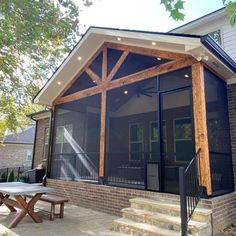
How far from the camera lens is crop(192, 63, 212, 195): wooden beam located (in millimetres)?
4434

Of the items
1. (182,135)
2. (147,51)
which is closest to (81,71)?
(147,51)

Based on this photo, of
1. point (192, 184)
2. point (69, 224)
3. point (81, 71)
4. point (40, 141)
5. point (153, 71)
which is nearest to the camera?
point (192, 184)

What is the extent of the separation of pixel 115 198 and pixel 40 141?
27.1ft

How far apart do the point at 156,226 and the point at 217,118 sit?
10.5ft

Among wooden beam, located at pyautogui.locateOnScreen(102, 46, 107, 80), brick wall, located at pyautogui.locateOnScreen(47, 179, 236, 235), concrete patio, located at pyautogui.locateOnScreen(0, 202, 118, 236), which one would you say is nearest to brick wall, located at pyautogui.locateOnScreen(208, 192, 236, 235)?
brick wall, located at pyautogui.locateOnScreen(47, 179, 236, 235)

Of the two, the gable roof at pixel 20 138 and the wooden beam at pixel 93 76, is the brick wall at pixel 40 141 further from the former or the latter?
the gable roof at pixel 20 138

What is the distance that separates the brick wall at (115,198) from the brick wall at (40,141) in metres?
4.56

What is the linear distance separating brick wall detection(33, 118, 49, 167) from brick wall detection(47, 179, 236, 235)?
15.0 feet

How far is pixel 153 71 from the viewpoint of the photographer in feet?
19.4

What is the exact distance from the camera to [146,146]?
9.41 m

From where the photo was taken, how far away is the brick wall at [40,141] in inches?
500

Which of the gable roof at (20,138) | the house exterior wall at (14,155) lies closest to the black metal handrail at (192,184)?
the gable roof at (20,138)

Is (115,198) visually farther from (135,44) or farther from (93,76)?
(135,44)

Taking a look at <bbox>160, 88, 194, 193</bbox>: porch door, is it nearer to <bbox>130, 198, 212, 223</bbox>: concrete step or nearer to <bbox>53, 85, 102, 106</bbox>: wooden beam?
<bbox>53, 85, 102, 106</bbox>: wooden beam
